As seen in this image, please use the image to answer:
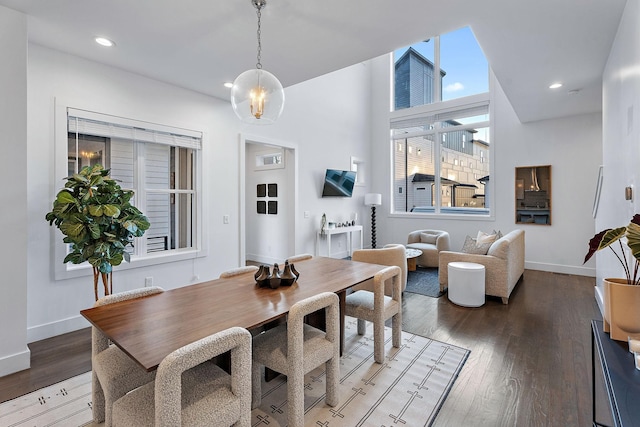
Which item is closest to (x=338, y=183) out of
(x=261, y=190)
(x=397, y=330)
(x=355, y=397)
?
(x=261, y=190)

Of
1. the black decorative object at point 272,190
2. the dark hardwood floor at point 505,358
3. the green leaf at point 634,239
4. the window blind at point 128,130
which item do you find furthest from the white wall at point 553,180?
the window blind at point 128,130

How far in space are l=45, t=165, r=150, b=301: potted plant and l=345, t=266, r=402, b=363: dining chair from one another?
214cm

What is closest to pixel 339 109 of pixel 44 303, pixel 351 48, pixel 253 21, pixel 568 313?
pixel 351 48

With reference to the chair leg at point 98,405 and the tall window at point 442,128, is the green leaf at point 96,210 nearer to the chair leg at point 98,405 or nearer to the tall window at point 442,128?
the chair leg at point 98,405

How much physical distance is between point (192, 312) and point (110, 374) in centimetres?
46

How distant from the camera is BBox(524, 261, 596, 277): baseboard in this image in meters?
5.02

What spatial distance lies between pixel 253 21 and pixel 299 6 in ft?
1.37

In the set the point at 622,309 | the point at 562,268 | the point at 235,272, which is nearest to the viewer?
the point at 622,309

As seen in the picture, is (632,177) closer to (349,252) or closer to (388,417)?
(388,417)

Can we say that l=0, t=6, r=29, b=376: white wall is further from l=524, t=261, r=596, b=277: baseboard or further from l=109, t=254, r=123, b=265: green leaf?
l=524, t=261, r=596, b=277: baseboard

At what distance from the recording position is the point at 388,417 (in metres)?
1.81

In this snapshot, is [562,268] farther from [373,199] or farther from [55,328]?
[55,328]

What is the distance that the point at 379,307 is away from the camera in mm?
2365

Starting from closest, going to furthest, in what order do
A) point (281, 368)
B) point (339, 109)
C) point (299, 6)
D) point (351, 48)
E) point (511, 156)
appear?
point (281, 368), point (299, 6), point (351, 48), point (511, 156), point (339, 109)
